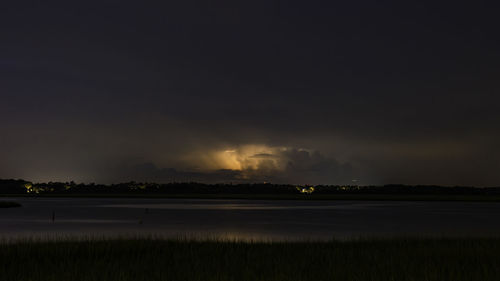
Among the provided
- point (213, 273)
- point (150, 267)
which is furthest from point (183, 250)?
point (213, 273)

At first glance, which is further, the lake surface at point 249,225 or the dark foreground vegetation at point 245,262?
the lake surface at point 249,225

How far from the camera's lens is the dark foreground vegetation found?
1758cm

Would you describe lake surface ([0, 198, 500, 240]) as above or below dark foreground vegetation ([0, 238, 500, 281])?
below

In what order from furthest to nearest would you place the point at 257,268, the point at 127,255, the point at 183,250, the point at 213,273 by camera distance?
1. the point at 183,250
2. the point at 127,255
3. the point at 257,268
4. the point at 213,273

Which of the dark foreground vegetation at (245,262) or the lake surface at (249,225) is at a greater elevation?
Result: the dark foreground vegetation at (245,262)

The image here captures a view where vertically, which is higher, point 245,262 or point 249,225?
point 245,262

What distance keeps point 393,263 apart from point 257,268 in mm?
5720

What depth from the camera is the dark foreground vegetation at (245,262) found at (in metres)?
17.6

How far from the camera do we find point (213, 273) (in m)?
18.5

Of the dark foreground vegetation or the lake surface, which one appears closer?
the dark foreground vegetation

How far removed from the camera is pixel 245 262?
21625 mm

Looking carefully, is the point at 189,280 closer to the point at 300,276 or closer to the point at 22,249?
the point at 300,276

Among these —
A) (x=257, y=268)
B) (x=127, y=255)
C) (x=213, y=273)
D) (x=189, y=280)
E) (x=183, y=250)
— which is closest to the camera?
(x=189, y=280)

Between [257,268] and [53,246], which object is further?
[53,246]
